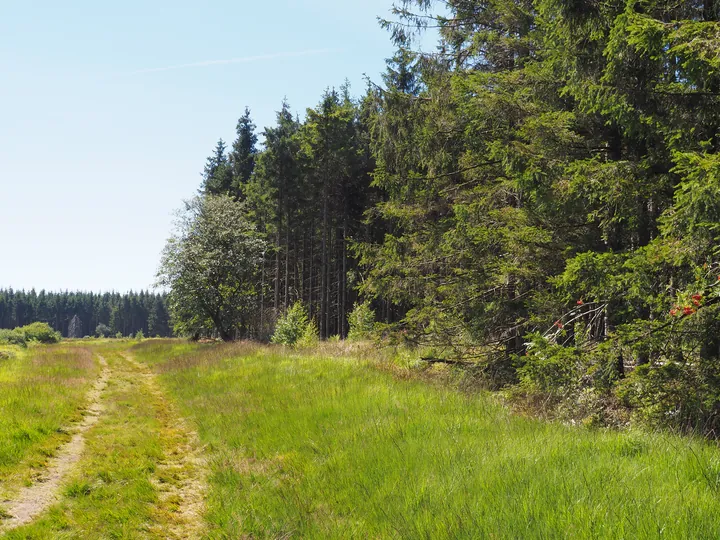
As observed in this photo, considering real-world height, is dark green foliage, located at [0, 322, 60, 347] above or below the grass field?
below

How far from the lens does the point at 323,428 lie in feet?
22.8

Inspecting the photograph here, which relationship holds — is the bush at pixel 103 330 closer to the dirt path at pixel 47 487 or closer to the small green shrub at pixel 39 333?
→ the small green shrub at pixel 39 333

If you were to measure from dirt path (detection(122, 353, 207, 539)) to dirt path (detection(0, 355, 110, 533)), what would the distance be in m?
1.19

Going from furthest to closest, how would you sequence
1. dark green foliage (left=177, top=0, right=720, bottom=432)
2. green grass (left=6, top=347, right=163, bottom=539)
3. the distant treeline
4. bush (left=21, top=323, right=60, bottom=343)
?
the distant treeline, bush (left=21, top=323, right=60, bottom=343), dark green foliage (left=177, top=0, right=720, bottom=432), green grass (left=6, top=347, right=163, bottom=539)

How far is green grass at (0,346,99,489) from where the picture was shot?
253 inches

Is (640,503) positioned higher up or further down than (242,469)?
higher up

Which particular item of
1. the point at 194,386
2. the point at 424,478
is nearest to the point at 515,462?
the point at 424,478

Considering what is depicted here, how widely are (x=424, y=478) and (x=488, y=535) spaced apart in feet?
4.18

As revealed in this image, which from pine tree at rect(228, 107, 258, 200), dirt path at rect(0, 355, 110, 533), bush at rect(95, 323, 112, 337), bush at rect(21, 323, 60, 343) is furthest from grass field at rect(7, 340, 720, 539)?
bush at rect(95, 323, 112, 337)

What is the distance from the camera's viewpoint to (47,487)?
18.8 ft

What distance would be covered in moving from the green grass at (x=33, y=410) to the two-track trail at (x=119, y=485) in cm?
27

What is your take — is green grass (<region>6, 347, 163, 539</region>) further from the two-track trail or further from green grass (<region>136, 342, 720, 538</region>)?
green grass (<region>136, 342, 720, 538</region>)

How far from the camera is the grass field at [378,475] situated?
335 cm

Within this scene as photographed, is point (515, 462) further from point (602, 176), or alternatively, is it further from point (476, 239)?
point (476, 239)
